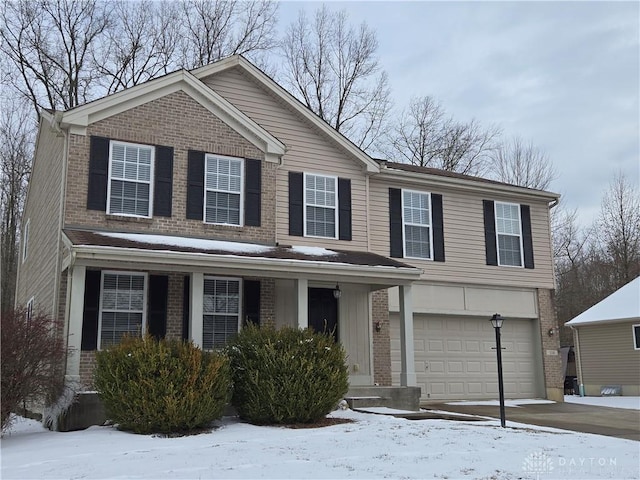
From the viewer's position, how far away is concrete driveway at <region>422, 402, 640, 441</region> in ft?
37.6

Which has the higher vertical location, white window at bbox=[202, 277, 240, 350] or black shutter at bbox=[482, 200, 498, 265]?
black shutter at bbox=[482, 200, 498, 265]

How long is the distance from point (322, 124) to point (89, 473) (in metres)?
10.4

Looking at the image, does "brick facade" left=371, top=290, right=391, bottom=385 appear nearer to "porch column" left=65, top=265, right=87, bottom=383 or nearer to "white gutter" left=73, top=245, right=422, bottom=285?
"white gutter" left=73, top=245, right=422, bottom=285

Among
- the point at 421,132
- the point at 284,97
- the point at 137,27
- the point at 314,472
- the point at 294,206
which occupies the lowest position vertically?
the point at 314,472

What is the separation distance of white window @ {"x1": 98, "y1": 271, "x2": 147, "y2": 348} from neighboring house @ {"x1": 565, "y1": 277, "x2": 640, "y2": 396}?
16746mm

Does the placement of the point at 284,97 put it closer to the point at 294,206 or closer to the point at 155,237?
the point at 294,206

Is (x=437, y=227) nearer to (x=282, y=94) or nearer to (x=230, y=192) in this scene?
(x=282, y=94)

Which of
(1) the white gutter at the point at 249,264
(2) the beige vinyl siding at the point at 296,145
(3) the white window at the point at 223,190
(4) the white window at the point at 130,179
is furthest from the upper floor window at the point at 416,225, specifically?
(4) the white window at the point at 130,179

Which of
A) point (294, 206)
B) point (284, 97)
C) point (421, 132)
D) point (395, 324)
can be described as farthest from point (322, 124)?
point (421, 132)

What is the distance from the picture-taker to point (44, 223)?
14281mm

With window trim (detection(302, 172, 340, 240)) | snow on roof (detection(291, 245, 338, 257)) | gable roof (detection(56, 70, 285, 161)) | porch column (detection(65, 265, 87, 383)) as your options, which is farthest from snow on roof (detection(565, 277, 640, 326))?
porch column (detection(65, 265, 87, 383))

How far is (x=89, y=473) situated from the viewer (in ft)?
22.5

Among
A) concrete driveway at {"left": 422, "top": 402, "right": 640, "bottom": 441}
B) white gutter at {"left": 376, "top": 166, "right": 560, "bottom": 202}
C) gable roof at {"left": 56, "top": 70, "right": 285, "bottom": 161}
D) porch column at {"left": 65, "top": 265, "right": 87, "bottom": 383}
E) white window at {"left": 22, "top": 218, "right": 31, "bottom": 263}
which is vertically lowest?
concrete driveway at {"left": 422, "top": 402, "right": 640, "bottom": 441}

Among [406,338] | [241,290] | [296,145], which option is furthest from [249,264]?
[296,145]
